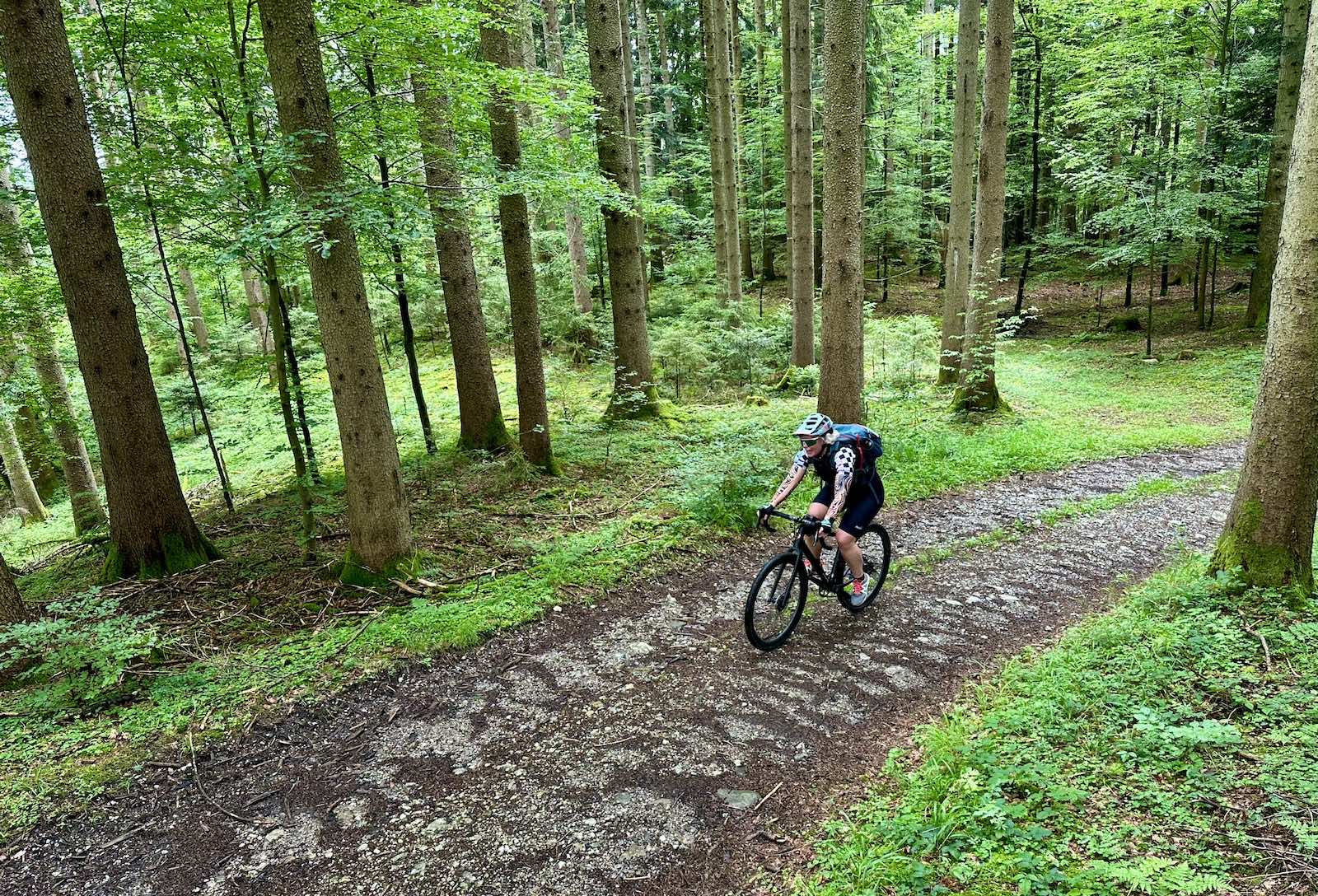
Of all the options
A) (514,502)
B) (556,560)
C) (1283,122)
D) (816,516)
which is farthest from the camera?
(1283,122)

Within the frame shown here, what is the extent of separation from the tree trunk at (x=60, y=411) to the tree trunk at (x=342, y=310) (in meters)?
5.69

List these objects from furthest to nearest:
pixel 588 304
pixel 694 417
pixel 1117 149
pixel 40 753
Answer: pixel 1117 149, pixel 588 304, pixel 694 417, pixel 40 753

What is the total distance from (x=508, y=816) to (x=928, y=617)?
3855mm

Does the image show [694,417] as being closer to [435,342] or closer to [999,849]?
[999,849]

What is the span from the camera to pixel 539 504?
8.62 m

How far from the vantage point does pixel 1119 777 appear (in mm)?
3379

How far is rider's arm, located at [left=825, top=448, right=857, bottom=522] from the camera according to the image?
5340 mm

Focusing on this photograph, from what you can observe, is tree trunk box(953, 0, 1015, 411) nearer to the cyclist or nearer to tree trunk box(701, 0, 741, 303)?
→ tree trunk box(701, 0, 741, 303)

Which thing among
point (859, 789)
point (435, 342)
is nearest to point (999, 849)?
point (859, 789)

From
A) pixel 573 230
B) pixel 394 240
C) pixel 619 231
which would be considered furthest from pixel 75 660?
pixel 573 230

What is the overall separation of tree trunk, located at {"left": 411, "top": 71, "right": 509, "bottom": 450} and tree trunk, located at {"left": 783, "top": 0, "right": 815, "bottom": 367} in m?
7.43

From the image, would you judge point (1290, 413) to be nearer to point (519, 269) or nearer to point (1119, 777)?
point (1119, 777)

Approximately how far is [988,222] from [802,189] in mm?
3968

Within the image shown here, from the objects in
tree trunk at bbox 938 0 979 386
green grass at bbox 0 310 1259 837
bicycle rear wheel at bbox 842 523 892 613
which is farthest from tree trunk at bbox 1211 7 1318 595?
tree trunk at bbox 938 0 979 386
